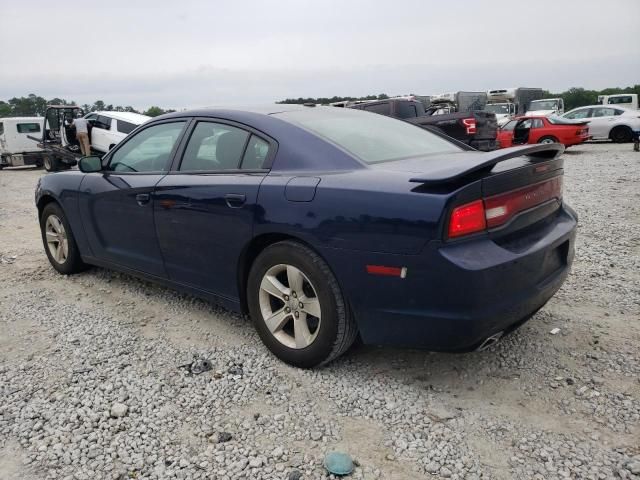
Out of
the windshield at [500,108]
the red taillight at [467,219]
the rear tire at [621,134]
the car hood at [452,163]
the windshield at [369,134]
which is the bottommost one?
the rear tire at [621,134]

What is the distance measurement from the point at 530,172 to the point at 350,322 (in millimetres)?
1218

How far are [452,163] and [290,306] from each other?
1.18 metres

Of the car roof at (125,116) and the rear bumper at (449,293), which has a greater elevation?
the car roof at (125,116)

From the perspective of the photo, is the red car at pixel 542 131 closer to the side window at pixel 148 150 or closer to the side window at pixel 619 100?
the side window at pixel 619 100

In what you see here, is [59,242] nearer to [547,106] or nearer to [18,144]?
[18,144]

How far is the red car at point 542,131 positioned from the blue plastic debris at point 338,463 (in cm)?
1535

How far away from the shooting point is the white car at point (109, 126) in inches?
596

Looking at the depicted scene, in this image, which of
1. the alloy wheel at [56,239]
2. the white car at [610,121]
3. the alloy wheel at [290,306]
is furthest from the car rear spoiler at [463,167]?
the white car at [610,121]

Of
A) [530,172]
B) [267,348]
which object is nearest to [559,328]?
[530,172]

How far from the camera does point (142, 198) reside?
3.69 meters

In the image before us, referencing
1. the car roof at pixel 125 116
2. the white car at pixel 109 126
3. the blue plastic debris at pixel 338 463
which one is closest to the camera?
the blue plastic debris at pixel 338 463

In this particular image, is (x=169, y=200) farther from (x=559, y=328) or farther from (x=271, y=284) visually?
(x=559, y=328)

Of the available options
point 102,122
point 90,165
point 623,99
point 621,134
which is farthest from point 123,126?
point 623,99

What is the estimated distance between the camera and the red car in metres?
16.0
